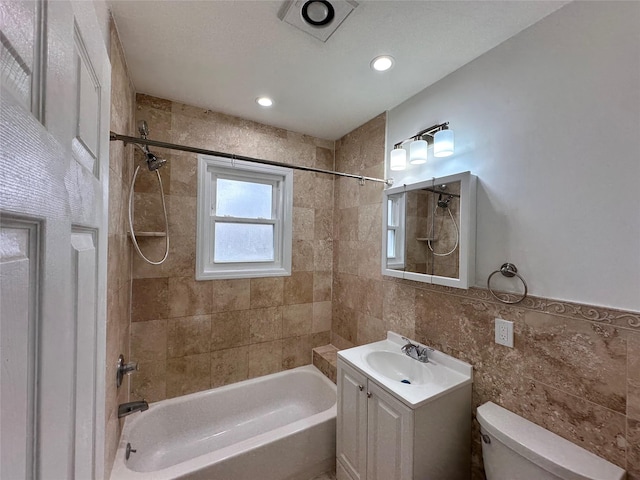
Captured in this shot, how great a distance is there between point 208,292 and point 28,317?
1.89 metres

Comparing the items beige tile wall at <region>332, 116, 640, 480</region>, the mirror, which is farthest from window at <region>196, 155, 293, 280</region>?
the mirror

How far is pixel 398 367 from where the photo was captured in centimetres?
174

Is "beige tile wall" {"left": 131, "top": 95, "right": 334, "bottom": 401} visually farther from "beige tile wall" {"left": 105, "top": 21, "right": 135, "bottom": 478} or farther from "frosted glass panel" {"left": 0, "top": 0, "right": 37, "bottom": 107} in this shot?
"frosted glass panel" {"left": 0, "top": 0, "right": 37, "bottom": 107}

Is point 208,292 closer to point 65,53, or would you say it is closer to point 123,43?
point 123,43

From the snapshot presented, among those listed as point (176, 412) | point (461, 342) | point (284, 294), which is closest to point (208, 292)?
point (284, 294)

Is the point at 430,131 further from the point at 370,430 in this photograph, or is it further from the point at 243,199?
the point at 370,430

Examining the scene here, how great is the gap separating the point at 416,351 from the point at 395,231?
82 cm

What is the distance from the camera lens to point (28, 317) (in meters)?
0.34

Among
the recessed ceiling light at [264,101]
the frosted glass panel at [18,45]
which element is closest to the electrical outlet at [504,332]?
the frosted glass panel at [18,45]

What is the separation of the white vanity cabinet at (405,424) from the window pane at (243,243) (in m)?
1.21

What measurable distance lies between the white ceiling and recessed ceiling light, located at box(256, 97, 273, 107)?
1.8 inches

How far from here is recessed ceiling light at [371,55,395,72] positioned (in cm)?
148

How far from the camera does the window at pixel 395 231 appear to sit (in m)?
1.85

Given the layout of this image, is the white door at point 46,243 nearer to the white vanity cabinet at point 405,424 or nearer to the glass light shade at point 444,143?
the white vanity cabinet at point 405,424
